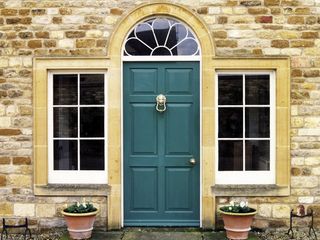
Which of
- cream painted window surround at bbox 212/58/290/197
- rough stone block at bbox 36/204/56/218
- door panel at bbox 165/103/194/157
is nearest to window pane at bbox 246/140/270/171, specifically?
cream painted window surround at bbox 212/58/290/197

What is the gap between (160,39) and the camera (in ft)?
26.1

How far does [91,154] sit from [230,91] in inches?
93.3

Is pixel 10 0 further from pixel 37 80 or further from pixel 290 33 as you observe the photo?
pixel 290 33

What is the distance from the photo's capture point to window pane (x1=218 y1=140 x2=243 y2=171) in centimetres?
794

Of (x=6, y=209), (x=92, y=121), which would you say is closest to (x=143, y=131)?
(x=92, y=121)

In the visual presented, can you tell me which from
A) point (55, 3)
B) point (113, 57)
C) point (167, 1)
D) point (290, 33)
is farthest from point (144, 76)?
point (290, 33)

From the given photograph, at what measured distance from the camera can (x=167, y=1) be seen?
7.78 m

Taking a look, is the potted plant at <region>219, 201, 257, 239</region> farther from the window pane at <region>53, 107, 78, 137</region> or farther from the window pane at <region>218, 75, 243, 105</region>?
the window pane at <region>53, 107, 78, 137</region>

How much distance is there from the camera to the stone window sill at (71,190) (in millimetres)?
7730

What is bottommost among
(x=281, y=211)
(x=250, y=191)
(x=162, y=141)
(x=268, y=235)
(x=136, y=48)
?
(x=268, y=235)

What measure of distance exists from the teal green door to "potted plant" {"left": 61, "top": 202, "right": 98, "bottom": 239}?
2.56 feet

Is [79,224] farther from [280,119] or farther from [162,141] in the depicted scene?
[280,119]

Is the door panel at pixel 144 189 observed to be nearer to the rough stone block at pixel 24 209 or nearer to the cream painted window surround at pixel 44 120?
the cream painted window surround at pixel 44 120

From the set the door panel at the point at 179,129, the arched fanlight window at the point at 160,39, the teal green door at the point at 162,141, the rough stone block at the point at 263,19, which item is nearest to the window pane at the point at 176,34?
the arched fanlight window at the point at 160,39
